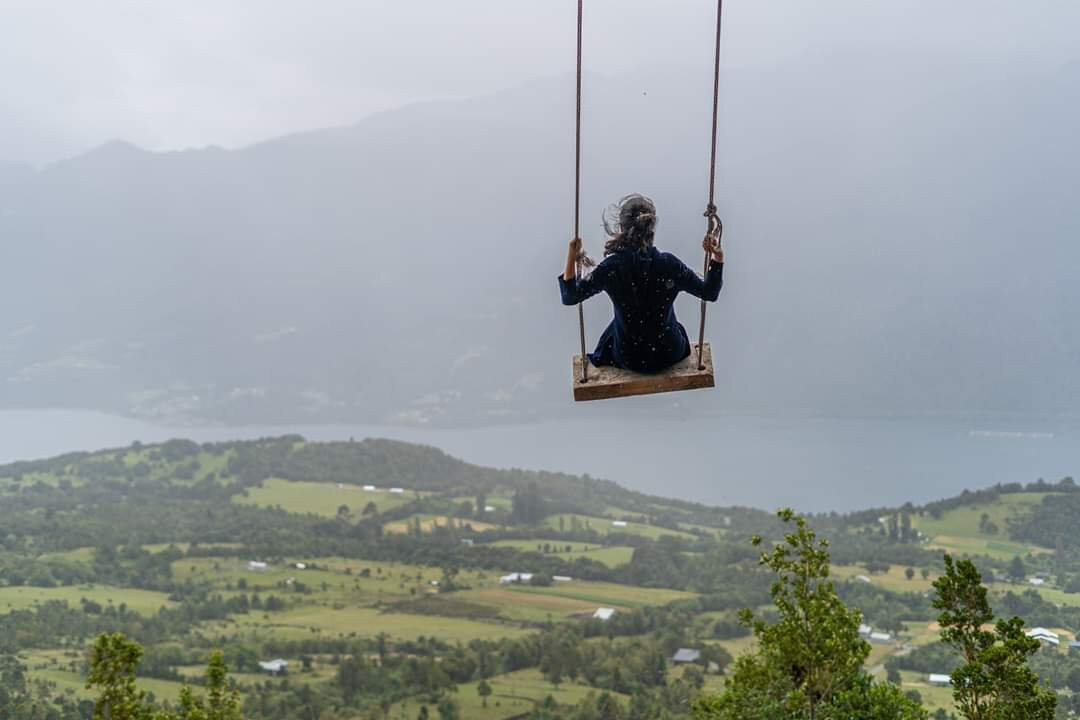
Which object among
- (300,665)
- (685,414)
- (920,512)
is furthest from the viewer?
(685,414)

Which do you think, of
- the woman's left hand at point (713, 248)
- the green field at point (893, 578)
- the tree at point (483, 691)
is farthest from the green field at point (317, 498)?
the woman's left hand at point (713, 248)

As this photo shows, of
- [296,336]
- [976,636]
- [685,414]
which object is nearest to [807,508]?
[685,414]

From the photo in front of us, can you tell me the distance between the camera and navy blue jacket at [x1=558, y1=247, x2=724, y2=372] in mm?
5621

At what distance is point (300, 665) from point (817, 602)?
1837 inches

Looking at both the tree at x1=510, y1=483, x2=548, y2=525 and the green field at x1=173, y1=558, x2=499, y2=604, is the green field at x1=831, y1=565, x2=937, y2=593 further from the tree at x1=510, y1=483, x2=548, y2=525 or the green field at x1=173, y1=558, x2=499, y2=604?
the tree at x1=510, y1=483, x2=548, y2=525

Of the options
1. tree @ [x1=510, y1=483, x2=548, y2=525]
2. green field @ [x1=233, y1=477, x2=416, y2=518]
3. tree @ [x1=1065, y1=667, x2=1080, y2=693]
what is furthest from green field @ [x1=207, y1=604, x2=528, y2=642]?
tree @ [x1=1065, y1=667, x2=1080, y2=693]

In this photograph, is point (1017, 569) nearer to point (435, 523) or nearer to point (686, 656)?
point (686, 656)

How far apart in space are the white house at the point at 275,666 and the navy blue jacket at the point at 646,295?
49418 mm

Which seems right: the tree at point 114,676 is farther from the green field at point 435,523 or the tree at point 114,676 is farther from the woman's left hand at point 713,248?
the green field at point 435,523

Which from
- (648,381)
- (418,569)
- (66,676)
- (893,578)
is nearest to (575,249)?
(648,381)

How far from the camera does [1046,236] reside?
525ft

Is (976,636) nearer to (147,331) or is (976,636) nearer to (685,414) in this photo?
(685,414)

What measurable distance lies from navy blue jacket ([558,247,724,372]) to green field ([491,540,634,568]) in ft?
219

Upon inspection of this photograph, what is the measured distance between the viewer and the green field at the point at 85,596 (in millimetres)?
59875
